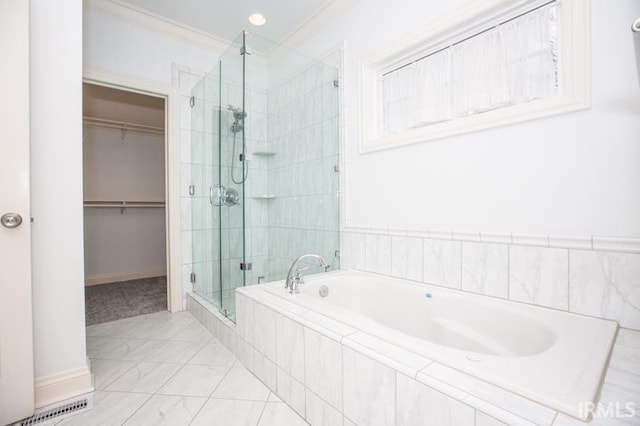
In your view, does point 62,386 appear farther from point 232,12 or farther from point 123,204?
point 123,204

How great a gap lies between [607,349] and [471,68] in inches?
58.6

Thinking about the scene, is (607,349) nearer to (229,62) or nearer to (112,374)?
(112,374)

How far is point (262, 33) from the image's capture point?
9.73 ft

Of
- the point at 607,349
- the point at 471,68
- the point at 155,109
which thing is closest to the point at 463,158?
the point at 471,68

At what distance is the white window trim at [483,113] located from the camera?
1.30 metres

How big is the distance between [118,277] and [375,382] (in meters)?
4.46

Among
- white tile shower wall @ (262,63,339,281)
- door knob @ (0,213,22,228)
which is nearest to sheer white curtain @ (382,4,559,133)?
white tile shower wall @ (262,63,339,281)

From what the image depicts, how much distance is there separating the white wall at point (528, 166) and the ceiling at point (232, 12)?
0.61m

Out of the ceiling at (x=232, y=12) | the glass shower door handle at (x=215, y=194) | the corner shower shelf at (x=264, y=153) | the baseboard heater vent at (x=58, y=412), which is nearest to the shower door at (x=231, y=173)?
the glass shower door handle at (x=215, y=194)

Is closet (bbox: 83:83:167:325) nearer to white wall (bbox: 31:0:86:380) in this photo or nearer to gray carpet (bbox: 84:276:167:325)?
gray carpet (bbox: 84:276:167:325)

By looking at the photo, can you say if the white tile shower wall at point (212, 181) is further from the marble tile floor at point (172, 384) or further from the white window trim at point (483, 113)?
the white window trim at point (483, 113)

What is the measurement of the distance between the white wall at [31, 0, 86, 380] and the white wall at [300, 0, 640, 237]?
5.85 feet

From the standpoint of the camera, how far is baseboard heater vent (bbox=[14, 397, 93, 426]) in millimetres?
1369

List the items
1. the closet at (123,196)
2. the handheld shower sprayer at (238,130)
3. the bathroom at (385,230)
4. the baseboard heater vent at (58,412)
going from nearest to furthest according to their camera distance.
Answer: the bathroom at (385,230)
the baseboard heater vent at (58,412)
the handheld shower sprayer at (238,130)
the closet at (123,196)
